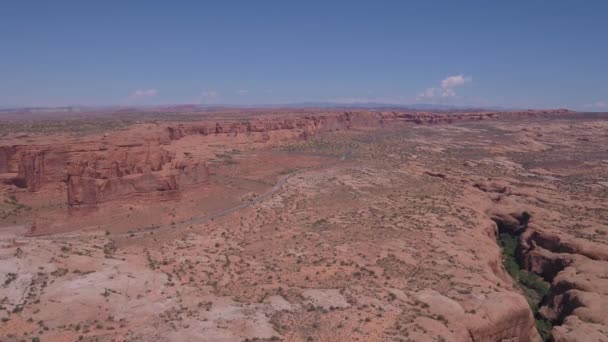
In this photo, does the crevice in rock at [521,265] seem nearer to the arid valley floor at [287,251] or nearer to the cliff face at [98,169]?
the arid valley floor at [287,251]

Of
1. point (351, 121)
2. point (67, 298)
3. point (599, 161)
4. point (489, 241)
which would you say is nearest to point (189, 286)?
point (67, 298)

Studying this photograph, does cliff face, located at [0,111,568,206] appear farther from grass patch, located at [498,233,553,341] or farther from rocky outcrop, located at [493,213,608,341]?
rocky outcrop, located at [493,213,608,341]

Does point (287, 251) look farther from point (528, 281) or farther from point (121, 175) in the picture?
point (528, 281)

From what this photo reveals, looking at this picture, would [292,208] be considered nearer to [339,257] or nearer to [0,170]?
[339,257]

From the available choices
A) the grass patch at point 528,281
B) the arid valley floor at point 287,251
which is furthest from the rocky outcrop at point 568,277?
the grass patch at point 528,281

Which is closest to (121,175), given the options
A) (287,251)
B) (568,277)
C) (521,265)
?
(287,251)

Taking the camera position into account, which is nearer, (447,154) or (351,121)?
(447,154)

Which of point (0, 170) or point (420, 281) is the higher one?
point (0, 170)

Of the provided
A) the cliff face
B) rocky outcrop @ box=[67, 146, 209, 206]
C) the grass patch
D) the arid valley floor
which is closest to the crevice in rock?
the grass patch
